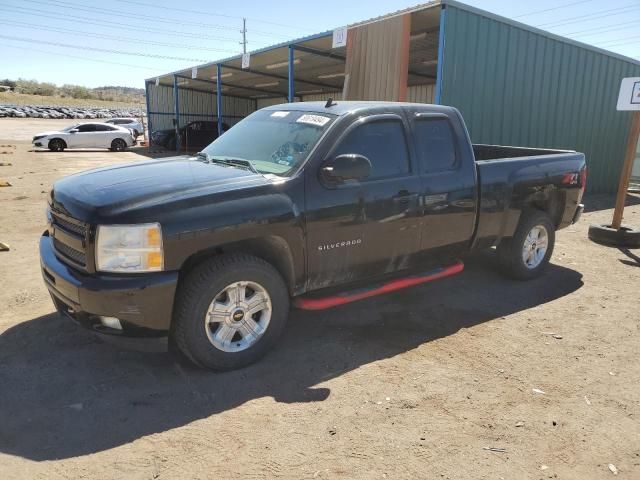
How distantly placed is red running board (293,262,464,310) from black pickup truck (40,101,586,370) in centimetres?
2

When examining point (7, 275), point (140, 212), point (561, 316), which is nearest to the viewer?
point (140, 212)

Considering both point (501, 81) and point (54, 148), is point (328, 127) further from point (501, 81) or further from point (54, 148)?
point (54, 148)

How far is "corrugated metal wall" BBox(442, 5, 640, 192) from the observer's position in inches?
384

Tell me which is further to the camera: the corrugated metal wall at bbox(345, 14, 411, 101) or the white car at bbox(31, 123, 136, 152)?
the white car at bbox(31, 123, 136, 152)

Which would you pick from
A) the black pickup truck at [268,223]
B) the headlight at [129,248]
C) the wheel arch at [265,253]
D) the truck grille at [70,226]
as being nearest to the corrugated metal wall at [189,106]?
the black pickup truck at [268,223]

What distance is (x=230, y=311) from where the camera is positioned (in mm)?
3506

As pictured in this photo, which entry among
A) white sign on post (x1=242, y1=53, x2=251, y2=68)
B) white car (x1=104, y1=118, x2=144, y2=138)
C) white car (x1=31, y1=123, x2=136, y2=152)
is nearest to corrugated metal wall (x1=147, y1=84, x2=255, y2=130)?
white car (x1=104, y1=118, x2=144, y2=138)

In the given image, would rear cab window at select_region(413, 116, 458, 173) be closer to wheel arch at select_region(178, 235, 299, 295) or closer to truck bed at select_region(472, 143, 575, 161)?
wheel arch at select_region(178, 235, 299, 295)

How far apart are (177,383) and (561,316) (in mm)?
3664

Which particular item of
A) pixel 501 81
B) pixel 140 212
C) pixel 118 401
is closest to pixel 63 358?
pixel 118 401

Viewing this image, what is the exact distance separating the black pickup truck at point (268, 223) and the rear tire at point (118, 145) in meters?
21.9

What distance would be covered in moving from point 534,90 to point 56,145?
21.0 meters

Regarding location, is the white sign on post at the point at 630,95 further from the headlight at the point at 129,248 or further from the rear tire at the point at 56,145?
the rear tire at the point at 56,145

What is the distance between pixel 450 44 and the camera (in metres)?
9.28
